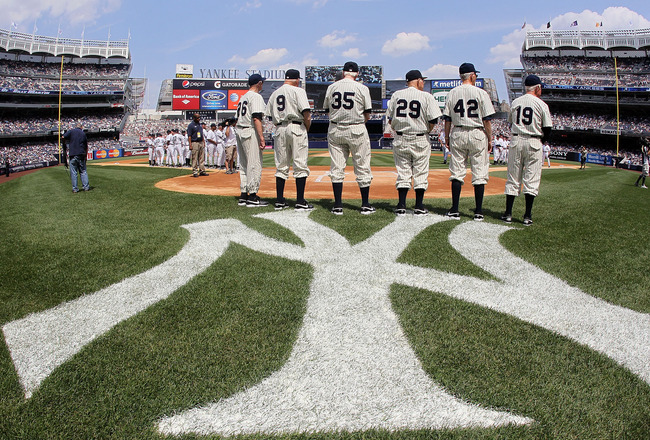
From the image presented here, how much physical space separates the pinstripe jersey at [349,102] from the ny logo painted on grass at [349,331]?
221 centimetres

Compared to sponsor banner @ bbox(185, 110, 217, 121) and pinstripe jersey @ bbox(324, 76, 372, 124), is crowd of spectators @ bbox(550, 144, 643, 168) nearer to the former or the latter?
pinstripe jersey @ bbox(324, 76, 372, 124)

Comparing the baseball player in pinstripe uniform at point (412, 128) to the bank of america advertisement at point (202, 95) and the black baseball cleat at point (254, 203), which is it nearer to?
the black baseball cleat at point (254, 203)

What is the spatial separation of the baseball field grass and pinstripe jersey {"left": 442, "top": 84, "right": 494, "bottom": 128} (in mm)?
1805

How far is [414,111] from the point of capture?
6242mm

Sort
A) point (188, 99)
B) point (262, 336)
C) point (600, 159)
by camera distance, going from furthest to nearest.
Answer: point (188, 99) < point (600, 159) < point (262, 336)

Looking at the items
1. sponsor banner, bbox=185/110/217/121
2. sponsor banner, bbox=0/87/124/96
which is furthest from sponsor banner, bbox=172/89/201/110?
sponsor banner, bbox=0/87/124/96

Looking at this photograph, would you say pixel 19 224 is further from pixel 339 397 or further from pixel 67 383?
pixel 339 397

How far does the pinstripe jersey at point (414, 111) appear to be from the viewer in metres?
6.22

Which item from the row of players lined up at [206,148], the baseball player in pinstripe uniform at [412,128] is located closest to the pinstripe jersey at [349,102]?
the baseball player in pinstripe uniform at [412,128]

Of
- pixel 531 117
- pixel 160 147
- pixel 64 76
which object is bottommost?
pixel 531 117

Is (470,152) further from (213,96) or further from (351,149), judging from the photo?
(213,96)

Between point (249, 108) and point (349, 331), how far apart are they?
517 cm

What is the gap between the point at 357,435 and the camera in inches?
75.3

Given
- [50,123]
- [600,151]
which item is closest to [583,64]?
[600,151]
